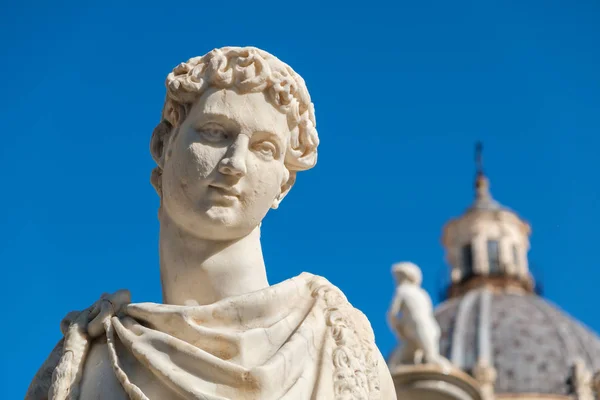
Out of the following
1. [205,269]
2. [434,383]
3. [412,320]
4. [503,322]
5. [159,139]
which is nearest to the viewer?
[205,269]

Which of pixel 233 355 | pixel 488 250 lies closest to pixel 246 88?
pixel 233 355

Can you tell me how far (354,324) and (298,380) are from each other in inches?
17.6

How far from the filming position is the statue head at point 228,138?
5.36 m

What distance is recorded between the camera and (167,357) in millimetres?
5066

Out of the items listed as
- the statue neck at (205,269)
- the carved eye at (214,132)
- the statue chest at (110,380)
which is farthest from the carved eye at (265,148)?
the statue chest at (110,380)

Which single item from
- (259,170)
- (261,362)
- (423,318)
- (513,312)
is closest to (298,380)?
(261,362)

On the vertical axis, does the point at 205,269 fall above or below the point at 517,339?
below

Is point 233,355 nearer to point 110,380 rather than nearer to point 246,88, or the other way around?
point 110,380

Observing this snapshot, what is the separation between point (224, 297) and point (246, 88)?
819mm

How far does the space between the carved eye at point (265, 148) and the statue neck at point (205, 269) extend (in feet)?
1.05

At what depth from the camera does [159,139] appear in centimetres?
571

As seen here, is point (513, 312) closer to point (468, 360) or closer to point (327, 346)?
point (468, 360)

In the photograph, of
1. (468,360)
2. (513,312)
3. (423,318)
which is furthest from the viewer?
(513,312)

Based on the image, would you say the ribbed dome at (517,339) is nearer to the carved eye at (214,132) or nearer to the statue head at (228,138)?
the statue head at (228,138)
